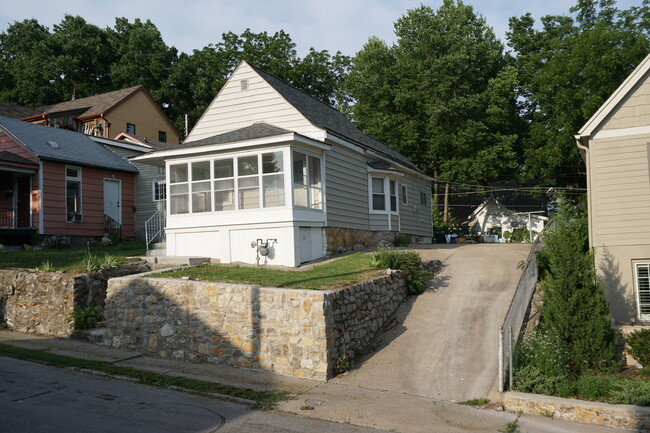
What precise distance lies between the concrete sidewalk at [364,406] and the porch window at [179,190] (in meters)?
6.97

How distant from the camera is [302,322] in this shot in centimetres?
1009

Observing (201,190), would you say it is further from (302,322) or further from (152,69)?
(152,69)

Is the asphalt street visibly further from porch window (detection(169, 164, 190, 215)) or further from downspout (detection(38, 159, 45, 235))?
downspout (detection(38, 159, 45, 235))

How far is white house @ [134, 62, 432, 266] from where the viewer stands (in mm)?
15719

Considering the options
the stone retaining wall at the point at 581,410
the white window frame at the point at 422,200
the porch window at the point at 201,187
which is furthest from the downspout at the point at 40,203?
the stone retaining wall at the point at 581,410

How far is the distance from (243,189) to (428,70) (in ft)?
79.5

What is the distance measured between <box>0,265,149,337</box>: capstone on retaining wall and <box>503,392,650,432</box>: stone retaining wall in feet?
32.8

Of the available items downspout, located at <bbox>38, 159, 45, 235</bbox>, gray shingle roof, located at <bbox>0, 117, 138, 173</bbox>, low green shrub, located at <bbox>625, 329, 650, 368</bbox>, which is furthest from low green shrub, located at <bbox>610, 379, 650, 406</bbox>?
gray shingle roof, located at <bbox>0, 117, 138, 173</bbox>

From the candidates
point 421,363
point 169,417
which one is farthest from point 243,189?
point 169,417

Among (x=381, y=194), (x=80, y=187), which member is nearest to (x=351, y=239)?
(x=381, y=194)

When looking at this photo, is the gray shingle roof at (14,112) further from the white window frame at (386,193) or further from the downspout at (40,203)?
the white window frame at (386,193)

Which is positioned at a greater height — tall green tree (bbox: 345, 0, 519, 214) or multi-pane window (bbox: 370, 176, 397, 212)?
tall green tree (bbox: 345, 0, 519, 214)

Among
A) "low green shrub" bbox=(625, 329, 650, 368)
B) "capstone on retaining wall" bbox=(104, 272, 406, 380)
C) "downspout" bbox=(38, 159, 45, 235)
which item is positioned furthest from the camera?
"downspout" bbox=(38, 159, 45, 235)

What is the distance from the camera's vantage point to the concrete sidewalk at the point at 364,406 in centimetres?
780
